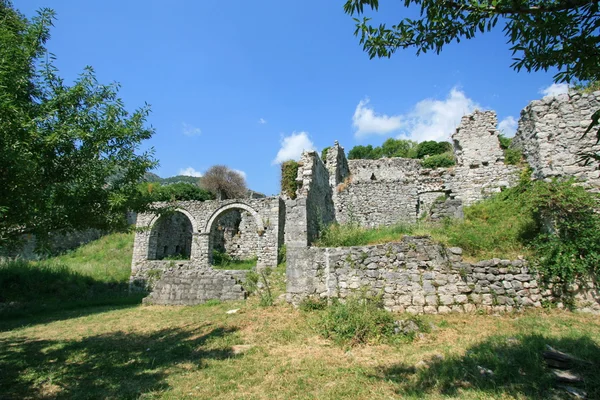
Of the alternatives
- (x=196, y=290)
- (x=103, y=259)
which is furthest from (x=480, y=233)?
(x=103, y=259)

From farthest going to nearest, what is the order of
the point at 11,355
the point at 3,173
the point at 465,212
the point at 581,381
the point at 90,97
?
the point at 465,212 < the point at 11,355 < the point at 90,97 < the point at 3,173 < the point at 581,381

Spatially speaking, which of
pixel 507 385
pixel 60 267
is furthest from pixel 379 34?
pixel 60 267

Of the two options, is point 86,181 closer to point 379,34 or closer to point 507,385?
point 379,34

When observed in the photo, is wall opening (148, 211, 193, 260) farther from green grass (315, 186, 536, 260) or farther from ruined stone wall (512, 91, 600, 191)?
ruined stone wall (512, 91, 600, 191)

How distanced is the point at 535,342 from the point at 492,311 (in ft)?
6.13

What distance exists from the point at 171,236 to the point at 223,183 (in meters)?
14.1

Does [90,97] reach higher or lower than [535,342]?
higher

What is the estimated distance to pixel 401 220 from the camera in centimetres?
1402

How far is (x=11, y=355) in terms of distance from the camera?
22.0 ft

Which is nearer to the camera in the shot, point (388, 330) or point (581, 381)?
point (581, 381)

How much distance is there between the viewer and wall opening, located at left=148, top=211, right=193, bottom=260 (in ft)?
66.6

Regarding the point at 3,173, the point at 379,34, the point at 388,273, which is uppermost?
the point at 379,34

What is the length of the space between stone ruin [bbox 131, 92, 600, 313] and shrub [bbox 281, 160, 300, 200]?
173cm

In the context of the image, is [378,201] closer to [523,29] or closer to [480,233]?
[480,233]
